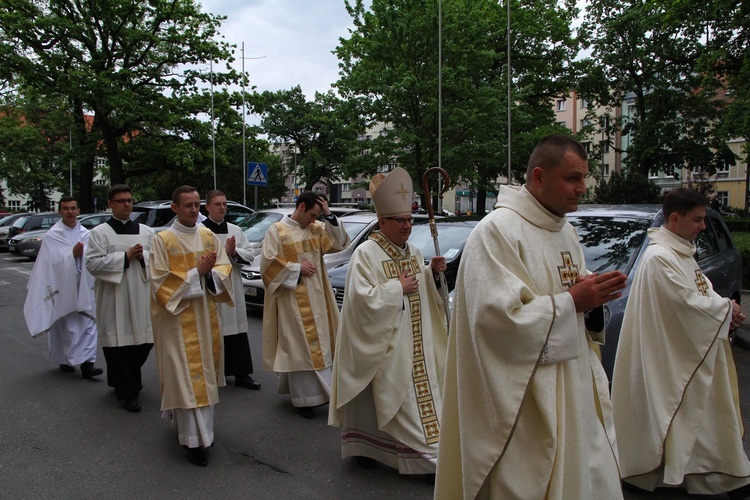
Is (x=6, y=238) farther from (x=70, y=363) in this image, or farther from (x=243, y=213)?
A: (x=70, y=363)

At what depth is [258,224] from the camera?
38.9 feet

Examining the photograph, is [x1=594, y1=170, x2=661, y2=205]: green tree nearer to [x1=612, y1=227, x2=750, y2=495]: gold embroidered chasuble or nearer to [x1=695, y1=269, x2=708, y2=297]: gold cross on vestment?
[x1=695, y1=269, x2=708, y2=297]: gold cross on vestment

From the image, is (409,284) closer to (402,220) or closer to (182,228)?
(402,220)

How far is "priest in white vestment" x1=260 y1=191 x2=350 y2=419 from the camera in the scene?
5.34 metres

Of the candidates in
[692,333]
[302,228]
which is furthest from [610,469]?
[302,228]

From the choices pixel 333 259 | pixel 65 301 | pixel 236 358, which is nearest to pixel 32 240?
pixel 333 259

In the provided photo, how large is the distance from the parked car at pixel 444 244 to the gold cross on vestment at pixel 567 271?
4.66m

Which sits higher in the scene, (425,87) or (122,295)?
(425,87)

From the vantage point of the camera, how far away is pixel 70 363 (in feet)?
21.6

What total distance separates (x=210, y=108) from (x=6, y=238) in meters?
9.48

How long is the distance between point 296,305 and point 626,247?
10.2ft

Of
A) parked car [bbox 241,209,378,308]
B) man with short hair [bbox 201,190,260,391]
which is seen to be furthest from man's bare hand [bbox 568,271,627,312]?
parked car [bbox 241,209,378,308]

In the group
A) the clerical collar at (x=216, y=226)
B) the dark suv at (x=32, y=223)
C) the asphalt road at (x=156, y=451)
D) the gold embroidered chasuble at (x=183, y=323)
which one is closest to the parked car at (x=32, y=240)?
the dark suv at (x=32, y=223)

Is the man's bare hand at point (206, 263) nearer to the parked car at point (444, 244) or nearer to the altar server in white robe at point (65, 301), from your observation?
the altar server in white robe at point (65, 301)
